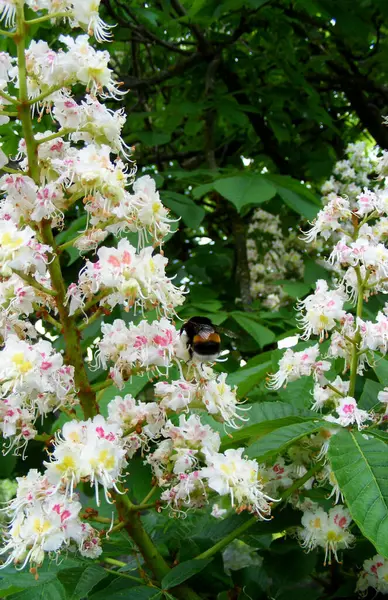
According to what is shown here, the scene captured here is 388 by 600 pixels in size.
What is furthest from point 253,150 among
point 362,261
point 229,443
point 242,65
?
point 229,443

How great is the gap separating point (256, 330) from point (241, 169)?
1972mm

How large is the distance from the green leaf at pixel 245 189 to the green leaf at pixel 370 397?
913mm

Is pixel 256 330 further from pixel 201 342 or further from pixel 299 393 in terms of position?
pixel 201 342

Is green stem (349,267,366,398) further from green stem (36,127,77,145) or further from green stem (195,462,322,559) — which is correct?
green stem (36,127,77,145)

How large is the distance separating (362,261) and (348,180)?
86.7 inches

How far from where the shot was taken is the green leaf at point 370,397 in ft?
5.92

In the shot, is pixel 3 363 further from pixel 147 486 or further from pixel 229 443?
pixel 147 486

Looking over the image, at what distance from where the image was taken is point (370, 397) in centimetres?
183

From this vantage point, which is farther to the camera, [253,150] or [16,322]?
[253,150]

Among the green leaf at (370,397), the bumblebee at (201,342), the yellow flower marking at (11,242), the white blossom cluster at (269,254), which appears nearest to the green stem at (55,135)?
the yellow flower marking at (11,242)

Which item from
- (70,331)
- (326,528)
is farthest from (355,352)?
(70,331)

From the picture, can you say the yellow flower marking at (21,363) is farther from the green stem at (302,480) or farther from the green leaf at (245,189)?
the green leaf at (245,189)

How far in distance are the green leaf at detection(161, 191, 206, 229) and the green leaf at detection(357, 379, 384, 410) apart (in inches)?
42.2

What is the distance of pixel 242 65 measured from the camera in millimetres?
3961
